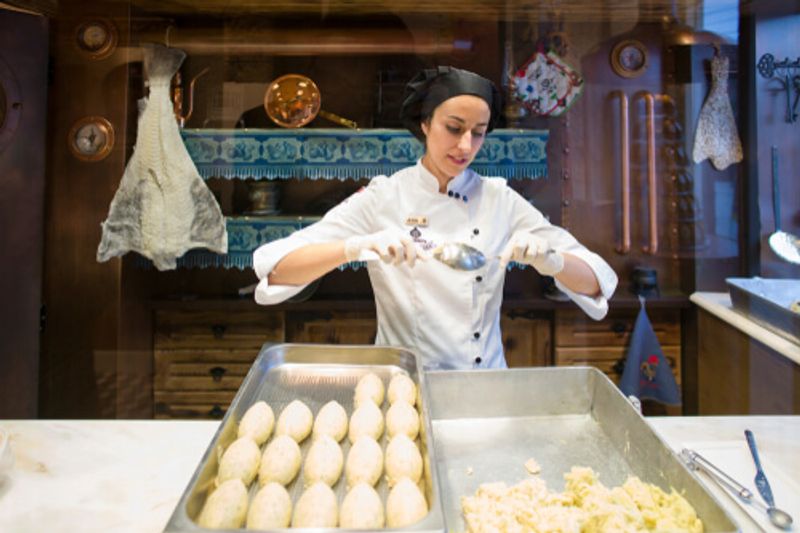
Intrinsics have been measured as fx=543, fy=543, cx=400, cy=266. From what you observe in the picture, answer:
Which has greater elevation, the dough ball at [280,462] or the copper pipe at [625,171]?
the copper pipe at [625,171]

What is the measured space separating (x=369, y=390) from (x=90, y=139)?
4.16ft

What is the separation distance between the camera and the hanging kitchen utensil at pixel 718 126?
5.95 feet

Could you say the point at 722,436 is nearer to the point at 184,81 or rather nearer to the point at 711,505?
the point at 711,505

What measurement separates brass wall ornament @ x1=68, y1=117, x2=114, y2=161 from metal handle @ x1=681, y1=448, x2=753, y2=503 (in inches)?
68.9

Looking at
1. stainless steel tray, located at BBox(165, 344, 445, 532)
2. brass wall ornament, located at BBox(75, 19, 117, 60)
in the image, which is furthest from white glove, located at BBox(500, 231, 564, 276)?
brass wall ornament, located at BBox(75, 19, 117, 60)

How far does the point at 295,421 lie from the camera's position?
1.02 meters

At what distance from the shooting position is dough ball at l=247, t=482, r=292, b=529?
0.75m

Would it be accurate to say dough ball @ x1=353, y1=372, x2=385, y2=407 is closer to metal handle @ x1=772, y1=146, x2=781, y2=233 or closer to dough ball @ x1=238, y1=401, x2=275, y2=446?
dough ball @ x1=238, y1=401, x2=275, y2=446

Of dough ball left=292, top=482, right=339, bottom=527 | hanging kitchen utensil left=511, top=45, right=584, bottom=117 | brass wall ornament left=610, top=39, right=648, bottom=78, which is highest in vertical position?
brass wall ornament left=610, top=39, right=648, bottom=78

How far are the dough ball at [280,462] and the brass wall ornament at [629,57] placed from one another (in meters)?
1.60

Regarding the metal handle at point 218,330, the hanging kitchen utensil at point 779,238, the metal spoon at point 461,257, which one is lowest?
the metal handle at point 218,330

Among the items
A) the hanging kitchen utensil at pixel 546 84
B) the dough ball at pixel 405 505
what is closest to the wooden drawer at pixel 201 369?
the dough ball at pixel 405 505

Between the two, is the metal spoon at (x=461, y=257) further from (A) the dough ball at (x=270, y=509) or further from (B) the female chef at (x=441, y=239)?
(A) the dough ball at (x=270, y=509)

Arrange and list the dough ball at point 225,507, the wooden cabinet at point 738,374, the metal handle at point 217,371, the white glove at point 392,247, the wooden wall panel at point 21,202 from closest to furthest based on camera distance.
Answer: the dough ball at point 225,507 → the white glove at point 392,247 → the wooden wall panel at point 21,202 → the wooden cabinet at point 738,374 → the metal handle at point 217,371
